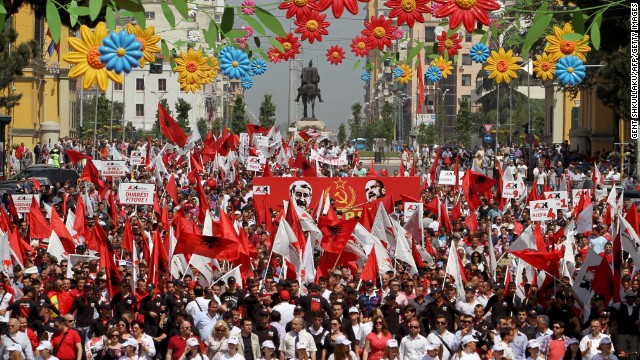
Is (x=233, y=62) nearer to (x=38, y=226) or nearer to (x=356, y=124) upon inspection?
(x=38, y=226)

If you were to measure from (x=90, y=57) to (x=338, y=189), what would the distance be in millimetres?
21910

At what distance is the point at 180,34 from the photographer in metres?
134

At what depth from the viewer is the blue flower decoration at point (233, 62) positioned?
22859 millimetres

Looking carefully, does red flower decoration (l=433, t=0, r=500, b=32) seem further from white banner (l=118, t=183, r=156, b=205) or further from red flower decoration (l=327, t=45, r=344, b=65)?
white banner (l=118, t=183, r=156, b=205)

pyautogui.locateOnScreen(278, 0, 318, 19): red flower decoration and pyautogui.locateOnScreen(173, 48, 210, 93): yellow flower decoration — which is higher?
pyautogui.locateOnScreen(278, 0, 318, 19): red flower decoration

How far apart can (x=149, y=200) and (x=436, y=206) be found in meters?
5.26

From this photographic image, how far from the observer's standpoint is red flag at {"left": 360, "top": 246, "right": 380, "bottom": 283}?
67.2 feet

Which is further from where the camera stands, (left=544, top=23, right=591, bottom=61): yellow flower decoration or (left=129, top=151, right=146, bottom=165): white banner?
(left=129, top=151, right=146, bottom=165): white banner

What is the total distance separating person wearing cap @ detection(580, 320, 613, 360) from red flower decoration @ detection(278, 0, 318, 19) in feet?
14.4

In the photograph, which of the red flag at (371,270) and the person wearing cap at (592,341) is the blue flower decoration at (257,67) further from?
the person wearing cap at (592,341)

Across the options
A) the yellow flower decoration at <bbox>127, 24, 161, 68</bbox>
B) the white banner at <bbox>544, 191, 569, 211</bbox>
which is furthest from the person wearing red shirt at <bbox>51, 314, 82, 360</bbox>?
the white banner at <bbox>544, 191, 569, 211</bbox>

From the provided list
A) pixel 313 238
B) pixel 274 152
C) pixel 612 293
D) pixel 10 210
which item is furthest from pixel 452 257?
pixel 274 152

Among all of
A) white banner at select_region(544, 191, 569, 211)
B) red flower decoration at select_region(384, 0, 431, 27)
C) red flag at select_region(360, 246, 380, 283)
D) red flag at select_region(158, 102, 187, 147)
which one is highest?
red flower decoration at select_region(384, 0, 431, 27)

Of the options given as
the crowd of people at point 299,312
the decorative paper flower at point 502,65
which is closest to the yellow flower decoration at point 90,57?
the crowd of people at point 299,312
